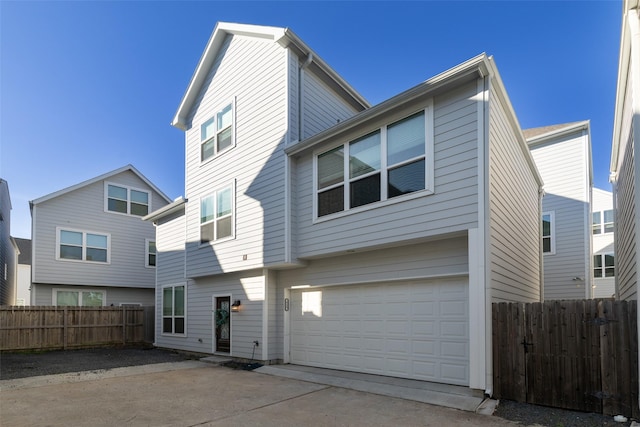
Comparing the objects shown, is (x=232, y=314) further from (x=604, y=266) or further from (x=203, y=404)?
(x=604, y=266)

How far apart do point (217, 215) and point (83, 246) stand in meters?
9.87

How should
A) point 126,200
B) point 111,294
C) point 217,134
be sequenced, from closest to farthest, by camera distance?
point 217,134, point 111,294, point 126,200

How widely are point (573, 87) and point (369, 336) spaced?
14006mm

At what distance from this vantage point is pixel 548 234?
1428cm

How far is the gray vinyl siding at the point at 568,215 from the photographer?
44.2 feet

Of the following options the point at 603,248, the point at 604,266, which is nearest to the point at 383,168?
the point at 604,266

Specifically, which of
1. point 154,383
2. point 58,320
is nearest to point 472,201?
point 154,383

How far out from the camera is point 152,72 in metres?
16.1

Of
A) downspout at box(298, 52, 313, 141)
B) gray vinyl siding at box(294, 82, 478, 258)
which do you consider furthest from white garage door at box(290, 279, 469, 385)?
downspout at box(298, 52, 313, 141)

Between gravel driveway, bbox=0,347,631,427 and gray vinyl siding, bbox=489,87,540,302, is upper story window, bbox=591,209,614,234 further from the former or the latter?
gravel driveway, bbox=0,347,631,427

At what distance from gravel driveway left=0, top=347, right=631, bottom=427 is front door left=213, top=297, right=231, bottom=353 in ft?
2.87

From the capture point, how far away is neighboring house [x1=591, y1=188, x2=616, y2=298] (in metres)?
18.2

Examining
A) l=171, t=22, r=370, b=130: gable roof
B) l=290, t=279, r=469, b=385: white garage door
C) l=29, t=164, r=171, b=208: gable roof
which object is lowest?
l=290, t=279, r=469, b=385: white garage door

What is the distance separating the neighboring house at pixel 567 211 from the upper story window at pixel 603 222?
8.05 metres
